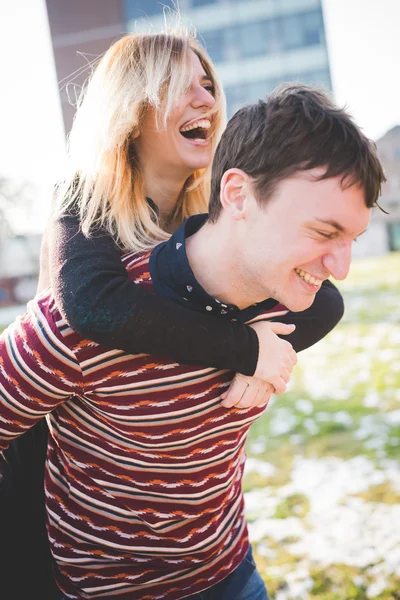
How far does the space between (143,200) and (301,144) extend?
0.60m

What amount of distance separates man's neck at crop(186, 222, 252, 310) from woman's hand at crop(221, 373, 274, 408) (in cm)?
17

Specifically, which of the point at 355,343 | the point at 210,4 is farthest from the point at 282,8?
the point at 355,343

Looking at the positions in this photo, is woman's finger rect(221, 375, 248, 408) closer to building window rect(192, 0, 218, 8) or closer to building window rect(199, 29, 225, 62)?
building window rect(199, 29, 225, 62)

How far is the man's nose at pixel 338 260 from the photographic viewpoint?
1.30 metres

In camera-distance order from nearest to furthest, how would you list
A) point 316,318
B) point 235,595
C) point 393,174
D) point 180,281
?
point 180,281 → point 235,595 → point 316,318 → point 393,174

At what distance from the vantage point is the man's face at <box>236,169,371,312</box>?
1256 mm

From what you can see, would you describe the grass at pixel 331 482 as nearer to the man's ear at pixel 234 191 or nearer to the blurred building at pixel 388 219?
the man's ear at pixel 234 191

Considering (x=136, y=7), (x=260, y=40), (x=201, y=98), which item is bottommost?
(x=201, y=98)

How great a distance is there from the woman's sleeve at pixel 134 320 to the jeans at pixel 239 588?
1.87ft

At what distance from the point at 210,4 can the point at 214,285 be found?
3071 cm

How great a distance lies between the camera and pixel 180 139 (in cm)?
188

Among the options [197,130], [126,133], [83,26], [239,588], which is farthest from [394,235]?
[239,588]

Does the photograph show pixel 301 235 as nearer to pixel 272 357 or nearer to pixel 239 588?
→ pixel 272 357

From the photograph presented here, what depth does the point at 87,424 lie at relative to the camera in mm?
1400
